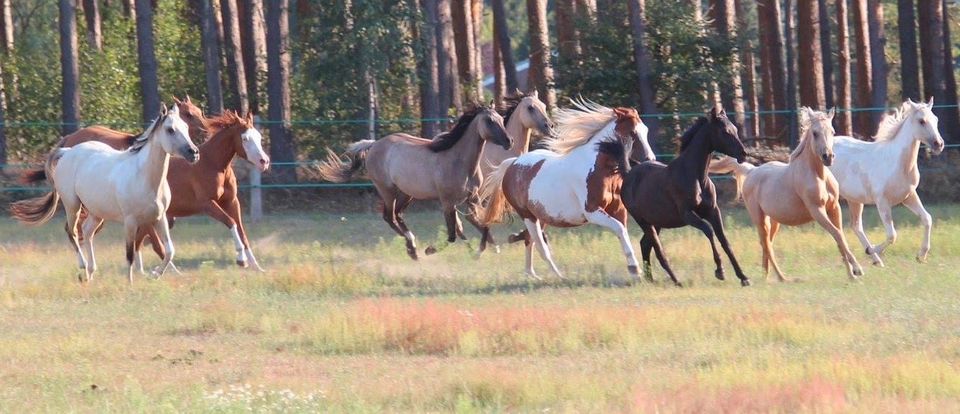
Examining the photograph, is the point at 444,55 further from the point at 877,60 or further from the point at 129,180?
the point at 129,180

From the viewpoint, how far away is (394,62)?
1045 inches

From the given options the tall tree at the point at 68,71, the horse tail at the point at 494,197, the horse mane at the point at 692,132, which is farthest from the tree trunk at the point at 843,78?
the horse mane at the point at 692,132

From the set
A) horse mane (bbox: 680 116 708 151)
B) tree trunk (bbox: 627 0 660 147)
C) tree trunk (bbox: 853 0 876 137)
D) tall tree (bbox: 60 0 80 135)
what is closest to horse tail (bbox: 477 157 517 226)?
horse mane (bbox: 680 116 708 151)

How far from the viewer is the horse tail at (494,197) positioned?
1473cm

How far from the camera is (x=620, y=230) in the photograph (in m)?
13.2

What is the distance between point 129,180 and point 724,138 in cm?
534

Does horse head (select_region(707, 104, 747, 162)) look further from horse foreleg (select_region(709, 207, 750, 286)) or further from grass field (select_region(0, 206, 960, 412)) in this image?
grass field (select_region(0, 206, 960, 412))

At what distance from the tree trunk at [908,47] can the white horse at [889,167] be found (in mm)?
10151

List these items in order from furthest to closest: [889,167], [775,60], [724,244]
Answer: [775,60] → [889,167] → [724,244]

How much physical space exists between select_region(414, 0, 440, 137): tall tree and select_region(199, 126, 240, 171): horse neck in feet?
30.7

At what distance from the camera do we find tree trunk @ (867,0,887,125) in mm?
24562

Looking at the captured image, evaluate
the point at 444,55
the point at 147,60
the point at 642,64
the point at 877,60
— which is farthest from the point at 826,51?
the point at 147,60

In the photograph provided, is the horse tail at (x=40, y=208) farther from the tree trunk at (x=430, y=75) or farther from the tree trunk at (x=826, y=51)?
the tree trunk at (x=826, y=51)

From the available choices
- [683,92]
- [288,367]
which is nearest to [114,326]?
[288,367]
